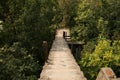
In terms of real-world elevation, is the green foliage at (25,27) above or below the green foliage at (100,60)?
above

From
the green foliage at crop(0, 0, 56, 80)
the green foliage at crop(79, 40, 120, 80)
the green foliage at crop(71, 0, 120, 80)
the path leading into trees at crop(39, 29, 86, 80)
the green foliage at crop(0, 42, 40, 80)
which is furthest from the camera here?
the green foliage at crop(71, 0, 120, 80)

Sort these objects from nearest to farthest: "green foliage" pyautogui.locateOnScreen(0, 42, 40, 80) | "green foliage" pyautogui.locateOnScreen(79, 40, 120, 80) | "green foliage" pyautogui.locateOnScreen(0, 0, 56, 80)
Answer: "green foliage" pyautogui.locateOnScreen(0, 42, 40, 80) < "green foliage" pyautogui.locateOnScreen(79, 40, 120, 80) < "green foliage" pyautogui.locateOnScreen(0, 0, 56, 80)

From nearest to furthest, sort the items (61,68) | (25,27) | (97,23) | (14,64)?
(14,64) → (61,68) → (25,27) → (97,23)

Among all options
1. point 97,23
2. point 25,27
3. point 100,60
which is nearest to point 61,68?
point 100,60

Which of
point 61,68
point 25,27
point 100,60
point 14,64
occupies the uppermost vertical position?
point 25,27

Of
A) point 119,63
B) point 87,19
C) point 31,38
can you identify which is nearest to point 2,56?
point 31,38

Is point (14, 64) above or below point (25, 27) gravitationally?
below

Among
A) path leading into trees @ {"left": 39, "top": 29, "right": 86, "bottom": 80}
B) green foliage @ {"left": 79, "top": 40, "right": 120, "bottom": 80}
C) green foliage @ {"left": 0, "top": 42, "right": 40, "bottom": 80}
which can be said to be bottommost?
green foliage @ {"left": 79, "top": 40, "right": 120, "bottom": 80}

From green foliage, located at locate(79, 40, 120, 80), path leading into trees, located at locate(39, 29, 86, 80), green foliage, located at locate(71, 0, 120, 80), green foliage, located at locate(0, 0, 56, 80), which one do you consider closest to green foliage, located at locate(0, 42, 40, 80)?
path leading into trees, located at locate(39, 29, 86, 80)

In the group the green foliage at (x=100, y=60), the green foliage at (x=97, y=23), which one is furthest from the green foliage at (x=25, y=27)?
the green foliage at (x=97, y=23)

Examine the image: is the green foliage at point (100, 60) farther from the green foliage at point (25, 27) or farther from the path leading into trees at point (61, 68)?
the green foliage at point (25, 27)

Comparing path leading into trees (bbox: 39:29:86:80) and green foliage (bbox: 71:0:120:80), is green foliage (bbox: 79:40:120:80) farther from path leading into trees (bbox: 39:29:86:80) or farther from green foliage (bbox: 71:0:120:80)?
green foliage (bbox: 71:0:120:80)

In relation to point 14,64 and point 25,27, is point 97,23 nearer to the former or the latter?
point 25,27

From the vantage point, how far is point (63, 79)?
11094 mm
